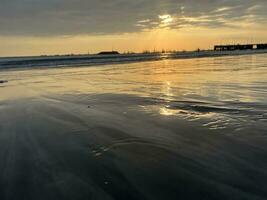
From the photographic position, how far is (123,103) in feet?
43.0

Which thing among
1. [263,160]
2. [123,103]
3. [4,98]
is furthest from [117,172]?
Answer: [4,98]

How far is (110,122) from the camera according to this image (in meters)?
9.67

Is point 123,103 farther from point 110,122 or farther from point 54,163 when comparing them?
point 54,163

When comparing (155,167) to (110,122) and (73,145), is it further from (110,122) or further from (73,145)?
(110,122)

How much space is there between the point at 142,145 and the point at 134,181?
189 cm

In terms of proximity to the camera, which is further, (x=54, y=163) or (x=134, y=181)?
(x=54, y=163)

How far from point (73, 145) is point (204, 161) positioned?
298cm

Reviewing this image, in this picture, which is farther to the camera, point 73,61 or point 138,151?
point 73,61

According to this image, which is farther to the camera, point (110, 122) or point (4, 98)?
point (4, 98)

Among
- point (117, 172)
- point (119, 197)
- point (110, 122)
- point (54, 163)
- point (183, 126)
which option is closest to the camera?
point (119, 197)

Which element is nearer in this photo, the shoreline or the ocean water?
the ocean water

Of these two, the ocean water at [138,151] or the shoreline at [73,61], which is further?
the shoreline at [73,61]

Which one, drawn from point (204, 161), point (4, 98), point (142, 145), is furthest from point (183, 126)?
point (4, 98)

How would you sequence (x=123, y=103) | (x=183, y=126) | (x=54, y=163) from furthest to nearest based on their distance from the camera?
(x=123, y=103) → (x=183, y=126) → (x=54, y=163)
